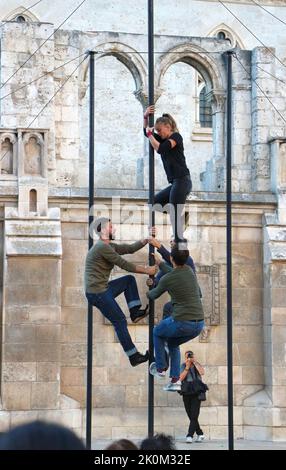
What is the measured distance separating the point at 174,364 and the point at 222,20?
15280mm

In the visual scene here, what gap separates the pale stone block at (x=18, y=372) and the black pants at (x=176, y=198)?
18.1ft

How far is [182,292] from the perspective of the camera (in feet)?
32.1

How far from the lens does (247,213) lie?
16656mm

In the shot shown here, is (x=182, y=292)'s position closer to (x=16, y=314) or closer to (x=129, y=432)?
(x=16, y=314)

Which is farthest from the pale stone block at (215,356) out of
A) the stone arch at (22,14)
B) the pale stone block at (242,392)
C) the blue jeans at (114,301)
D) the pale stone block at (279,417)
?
the stone arch at (22,14)

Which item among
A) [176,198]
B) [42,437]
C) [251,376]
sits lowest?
[251,376]

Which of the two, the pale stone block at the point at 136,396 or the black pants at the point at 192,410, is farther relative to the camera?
the pale stone block at the point at 136,396

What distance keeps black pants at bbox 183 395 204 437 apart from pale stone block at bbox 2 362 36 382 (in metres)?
2.21

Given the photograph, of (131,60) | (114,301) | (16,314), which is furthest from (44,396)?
(114,301)

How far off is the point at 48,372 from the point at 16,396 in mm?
563

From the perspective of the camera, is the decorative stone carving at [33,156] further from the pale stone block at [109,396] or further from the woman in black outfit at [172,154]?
the woman in black outfit at [172,154]

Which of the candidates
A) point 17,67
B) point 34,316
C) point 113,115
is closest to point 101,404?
point 34,316

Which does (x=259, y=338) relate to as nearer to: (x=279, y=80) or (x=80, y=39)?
(x=279, y=80)

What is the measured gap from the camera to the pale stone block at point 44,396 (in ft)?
49.8
